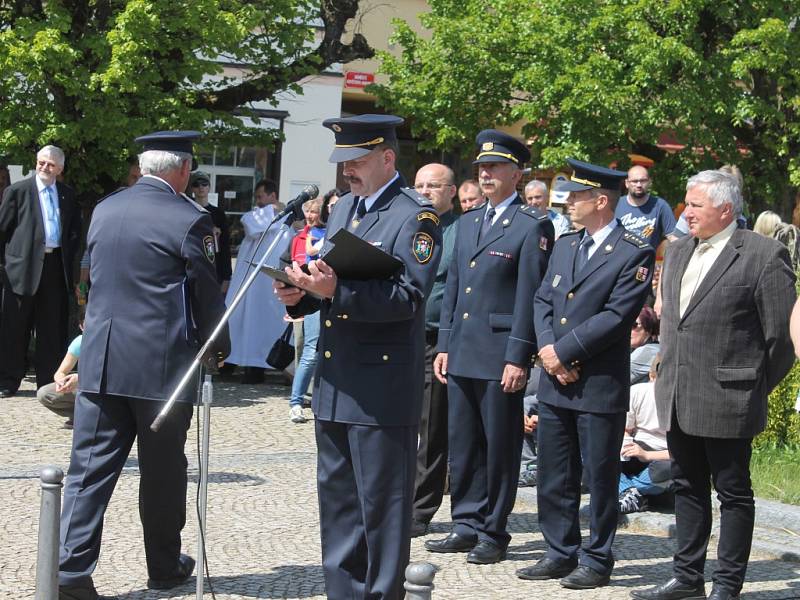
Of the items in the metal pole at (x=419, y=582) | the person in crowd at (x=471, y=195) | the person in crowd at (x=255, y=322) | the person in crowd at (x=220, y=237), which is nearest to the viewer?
the metal pole at (x=419, y=582)

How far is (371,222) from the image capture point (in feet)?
17.1

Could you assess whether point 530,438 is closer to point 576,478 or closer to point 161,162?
point 576,478

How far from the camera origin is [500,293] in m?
7.08

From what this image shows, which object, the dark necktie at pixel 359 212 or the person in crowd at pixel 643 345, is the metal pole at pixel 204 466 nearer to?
the dark necktie at pixel 359 212

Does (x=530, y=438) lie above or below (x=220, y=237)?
below

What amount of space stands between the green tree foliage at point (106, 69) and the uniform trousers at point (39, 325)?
1367 millimetres

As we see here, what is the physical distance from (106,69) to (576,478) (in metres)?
7.38

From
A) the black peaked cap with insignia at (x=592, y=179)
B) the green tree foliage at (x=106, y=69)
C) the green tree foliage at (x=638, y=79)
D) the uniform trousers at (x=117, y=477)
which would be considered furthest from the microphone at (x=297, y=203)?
the green tree foliage at (x=638, y=79)

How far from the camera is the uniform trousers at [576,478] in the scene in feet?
21.4

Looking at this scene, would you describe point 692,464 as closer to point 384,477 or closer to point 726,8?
point 384,477

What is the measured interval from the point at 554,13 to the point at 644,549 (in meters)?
13.0

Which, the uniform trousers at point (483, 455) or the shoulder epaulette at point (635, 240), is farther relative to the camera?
the uniform trousers at point (483, 455)

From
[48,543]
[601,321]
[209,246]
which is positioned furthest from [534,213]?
[48,543]

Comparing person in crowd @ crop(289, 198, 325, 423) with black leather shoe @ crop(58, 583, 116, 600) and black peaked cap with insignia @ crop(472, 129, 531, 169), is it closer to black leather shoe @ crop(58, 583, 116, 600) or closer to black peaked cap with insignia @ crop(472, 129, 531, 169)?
black peaked cap with insignia @ crop(472, 129, 531, 169)
